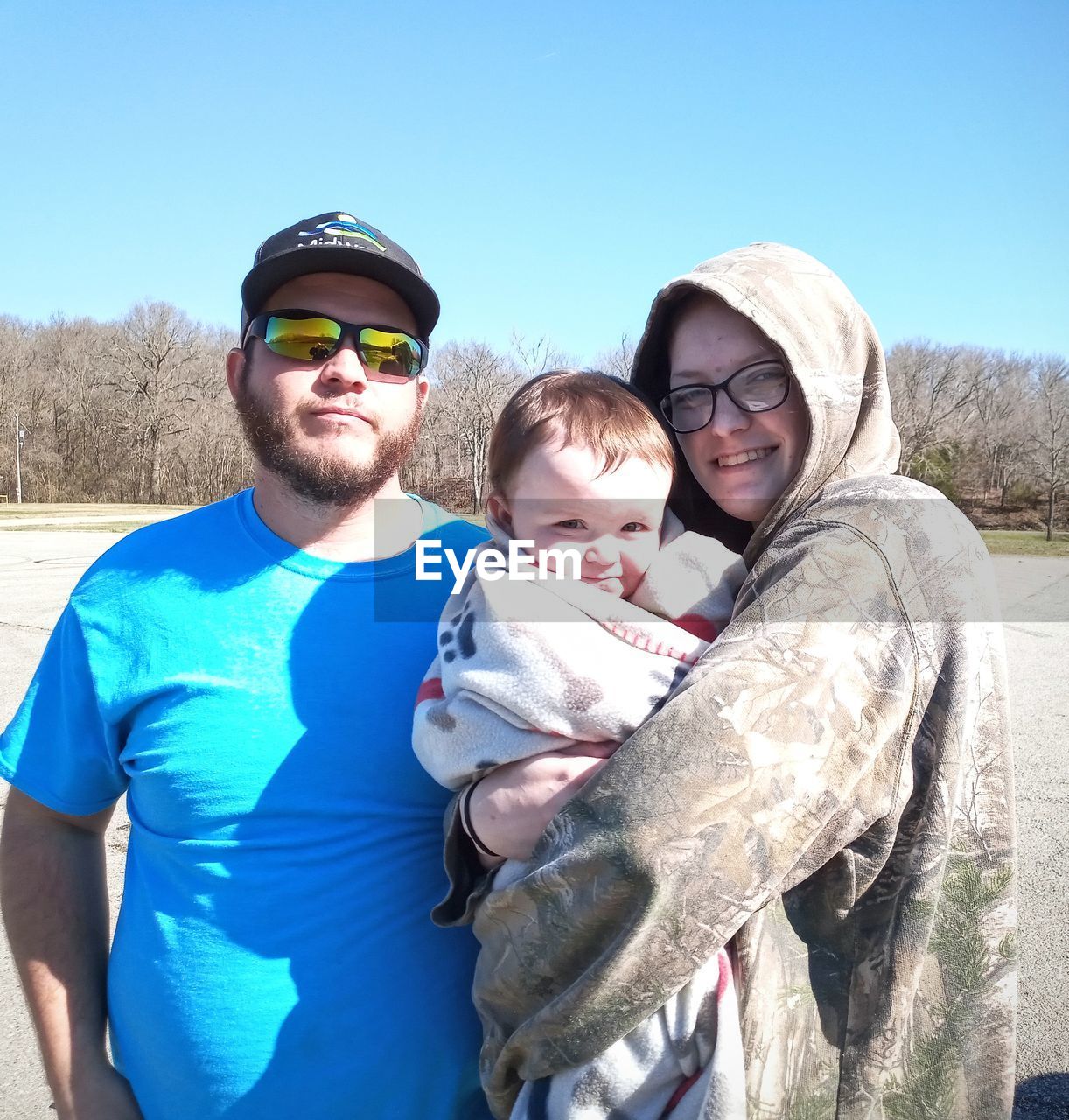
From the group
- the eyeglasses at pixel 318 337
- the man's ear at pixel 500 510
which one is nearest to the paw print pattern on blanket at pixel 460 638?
the man's ear at pixel 500 510

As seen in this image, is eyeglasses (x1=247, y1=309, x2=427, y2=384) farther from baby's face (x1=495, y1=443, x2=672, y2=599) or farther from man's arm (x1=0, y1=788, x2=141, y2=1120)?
man's arm (x1=0, y1=788, x2=141, y2=1120)

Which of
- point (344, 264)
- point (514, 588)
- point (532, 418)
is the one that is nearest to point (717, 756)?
point (514, 588)

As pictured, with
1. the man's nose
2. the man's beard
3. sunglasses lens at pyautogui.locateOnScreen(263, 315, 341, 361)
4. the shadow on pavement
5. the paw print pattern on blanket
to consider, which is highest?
sunglasses lens at pyautogui.locateOnScreen(263, 315, 341, 361)

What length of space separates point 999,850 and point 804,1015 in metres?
0.46

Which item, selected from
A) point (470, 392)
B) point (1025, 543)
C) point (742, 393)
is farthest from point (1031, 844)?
point (470, 392)

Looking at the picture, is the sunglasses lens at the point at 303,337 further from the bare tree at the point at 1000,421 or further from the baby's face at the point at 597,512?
the bare tree at the point at 1000,421

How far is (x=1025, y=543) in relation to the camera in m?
32.0

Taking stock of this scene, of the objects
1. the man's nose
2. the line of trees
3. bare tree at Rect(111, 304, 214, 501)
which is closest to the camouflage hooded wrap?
the man's nose

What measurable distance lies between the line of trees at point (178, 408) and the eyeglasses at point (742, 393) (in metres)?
47.1

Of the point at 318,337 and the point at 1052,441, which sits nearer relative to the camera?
the point at 318,337

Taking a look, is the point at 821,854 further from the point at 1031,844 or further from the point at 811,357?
the point at 1031,844

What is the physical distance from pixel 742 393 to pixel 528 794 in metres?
0.99

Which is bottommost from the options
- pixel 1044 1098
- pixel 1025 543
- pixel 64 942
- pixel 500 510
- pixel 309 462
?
pixel 1025 543

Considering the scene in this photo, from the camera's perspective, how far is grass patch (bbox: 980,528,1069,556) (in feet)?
89.8
